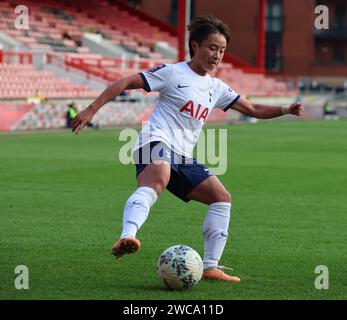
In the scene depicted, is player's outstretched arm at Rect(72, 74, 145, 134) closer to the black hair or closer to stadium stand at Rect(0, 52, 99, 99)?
the black hair

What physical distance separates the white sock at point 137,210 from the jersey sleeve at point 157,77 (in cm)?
82

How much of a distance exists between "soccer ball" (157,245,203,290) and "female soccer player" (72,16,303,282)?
0.41 metres

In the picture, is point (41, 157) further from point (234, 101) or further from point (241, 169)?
point (234, 101)

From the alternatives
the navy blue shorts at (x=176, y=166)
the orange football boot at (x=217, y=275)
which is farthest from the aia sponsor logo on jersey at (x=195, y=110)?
the orange football boot at (x=217, y=275)

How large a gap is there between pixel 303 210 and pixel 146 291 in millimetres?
5992

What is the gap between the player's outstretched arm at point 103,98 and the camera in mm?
7062

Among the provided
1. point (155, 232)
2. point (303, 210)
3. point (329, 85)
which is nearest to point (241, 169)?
point (303, 210)

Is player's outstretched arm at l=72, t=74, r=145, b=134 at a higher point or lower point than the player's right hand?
higher

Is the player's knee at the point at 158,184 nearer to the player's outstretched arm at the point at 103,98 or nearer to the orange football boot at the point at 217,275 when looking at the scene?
the player's outstretched arm at the point at 103,98

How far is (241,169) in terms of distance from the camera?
1944 centimetres

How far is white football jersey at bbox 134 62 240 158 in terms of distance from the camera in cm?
754

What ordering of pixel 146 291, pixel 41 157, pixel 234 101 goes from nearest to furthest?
pixel 146 291 < pixel 234 101 < pixel 41 157

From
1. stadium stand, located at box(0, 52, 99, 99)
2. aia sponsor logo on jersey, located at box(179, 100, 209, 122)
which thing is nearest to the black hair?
aia sponsor logo on jersey, located at box(179, 100, 209, 122)

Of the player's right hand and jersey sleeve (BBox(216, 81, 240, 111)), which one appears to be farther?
jersey sleeve (BBox(216, 81, 240, 111))
